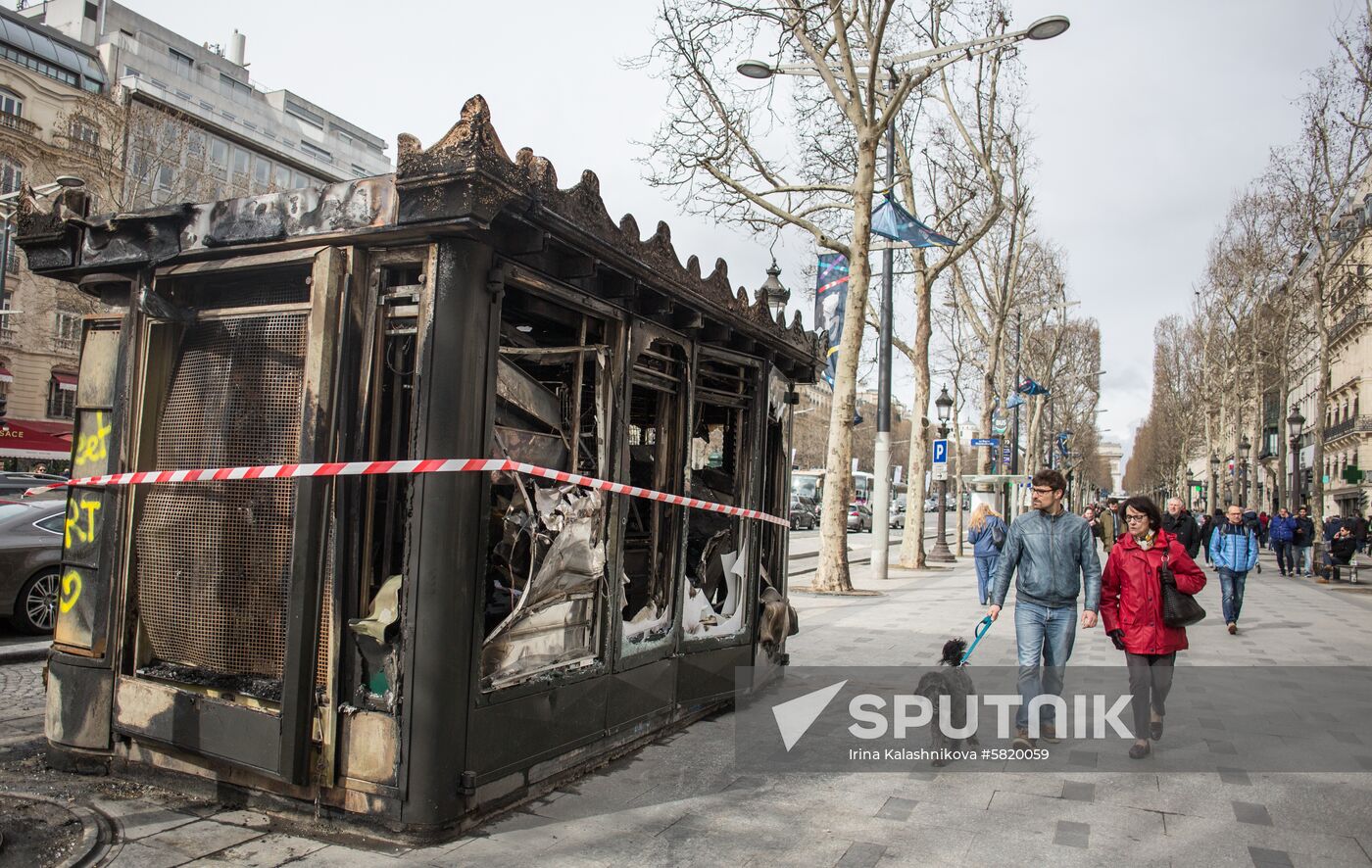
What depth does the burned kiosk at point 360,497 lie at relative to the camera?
4164mm

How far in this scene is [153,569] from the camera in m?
4.81

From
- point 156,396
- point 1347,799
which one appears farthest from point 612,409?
point 1347,799

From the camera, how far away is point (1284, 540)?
24.9m

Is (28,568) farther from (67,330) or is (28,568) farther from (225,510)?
(67,330)

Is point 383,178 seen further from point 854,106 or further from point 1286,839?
point 854,106

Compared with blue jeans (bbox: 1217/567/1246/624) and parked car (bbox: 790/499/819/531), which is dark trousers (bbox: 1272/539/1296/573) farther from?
parked car (bbox: 790/499/819/531)

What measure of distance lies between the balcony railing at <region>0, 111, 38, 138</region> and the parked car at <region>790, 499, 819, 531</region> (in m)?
36.1

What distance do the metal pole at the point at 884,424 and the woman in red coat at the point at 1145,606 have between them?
1181 cm

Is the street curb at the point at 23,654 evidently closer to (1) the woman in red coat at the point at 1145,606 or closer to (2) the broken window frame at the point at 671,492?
(2) the broken window frame at the point at 671,492

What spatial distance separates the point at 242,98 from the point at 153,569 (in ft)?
230

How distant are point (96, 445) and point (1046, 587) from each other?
18.5 ft

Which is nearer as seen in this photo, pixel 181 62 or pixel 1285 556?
pixel 1285 556

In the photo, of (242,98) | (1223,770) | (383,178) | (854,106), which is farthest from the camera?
(242,98)

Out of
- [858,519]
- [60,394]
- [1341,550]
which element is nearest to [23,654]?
[1341,550]
